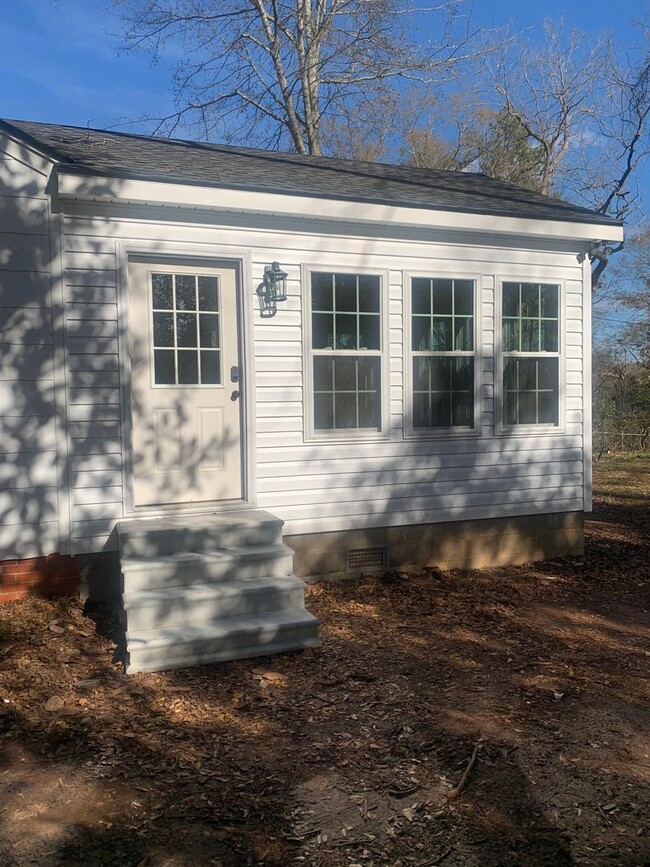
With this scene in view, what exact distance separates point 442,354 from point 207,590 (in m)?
3.31

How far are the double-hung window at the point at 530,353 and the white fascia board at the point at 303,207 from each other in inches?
22.9

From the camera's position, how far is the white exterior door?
577cm

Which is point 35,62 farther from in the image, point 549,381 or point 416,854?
point 416,854

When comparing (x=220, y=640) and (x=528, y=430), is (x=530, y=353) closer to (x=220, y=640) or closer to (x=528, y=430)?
(x=528, y=430)

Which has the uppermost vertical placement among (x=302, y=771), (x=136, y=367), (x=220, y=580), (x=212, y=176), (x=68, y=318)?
(x=212, y=176)

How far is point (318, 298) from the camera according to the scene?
20.9 ft

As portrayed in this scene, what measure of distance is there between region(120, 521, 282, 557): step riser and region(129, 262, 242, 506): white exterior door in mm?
715

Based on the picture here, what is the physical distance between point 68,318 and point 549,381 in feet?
15.2

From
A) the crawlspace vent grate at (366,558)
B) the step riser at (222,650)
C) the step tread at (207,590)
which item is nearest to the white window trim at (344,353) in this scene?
the crawlspace vent grate at (366,558)

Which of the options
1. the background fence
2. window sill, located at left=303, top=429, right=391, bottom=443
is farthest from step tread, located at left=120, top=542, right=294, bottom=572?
the background fence

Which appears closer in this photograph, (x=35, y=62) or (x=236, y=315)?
(x=236, y=315)

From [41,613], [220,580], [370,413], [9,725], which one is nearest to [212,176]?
[370,413]

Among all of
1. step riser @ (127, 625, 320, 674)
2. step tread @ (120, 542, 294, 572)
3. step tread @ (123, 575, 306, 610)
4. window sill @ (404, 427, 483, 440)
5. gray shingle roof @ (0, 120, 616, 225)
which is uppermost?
gray shingle roof @ (0, 120, 616, 225)

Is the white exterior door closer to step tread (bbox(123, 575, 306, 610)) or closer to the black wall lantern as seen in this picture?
the black wall lantern
